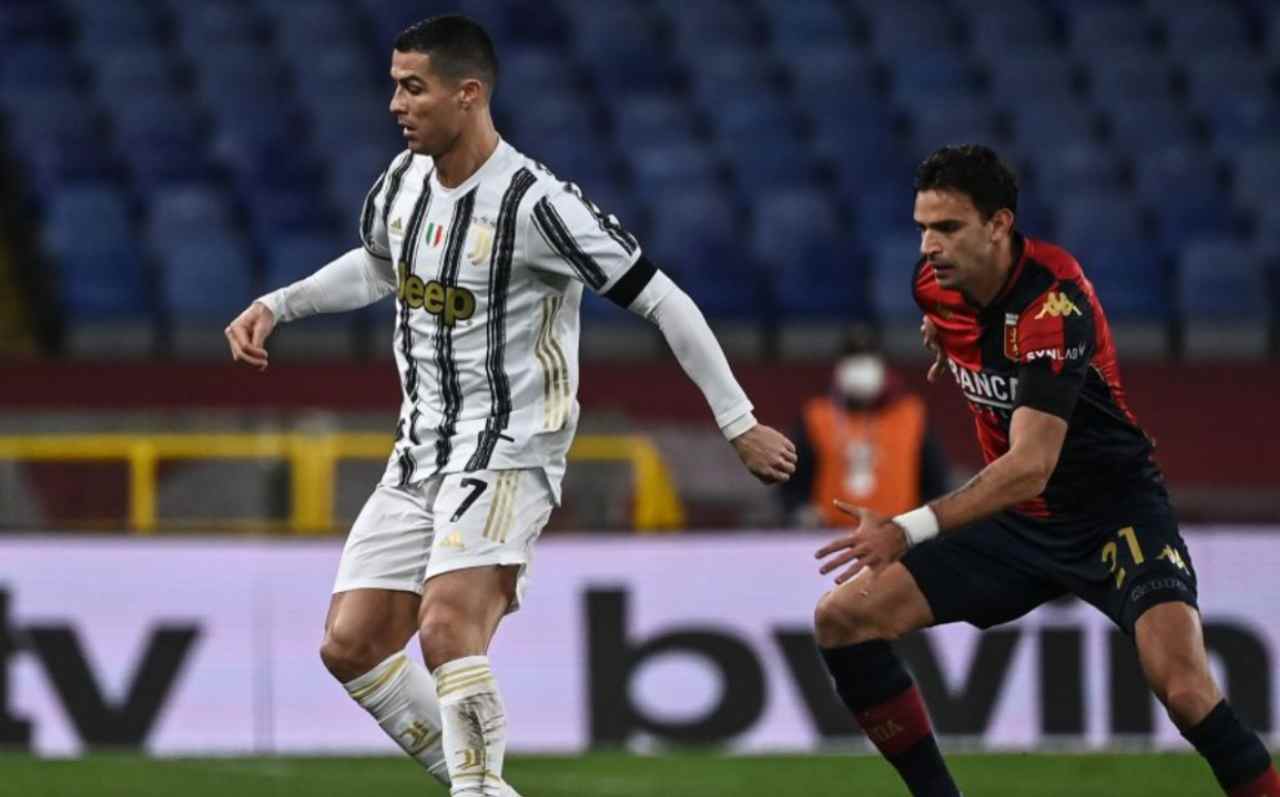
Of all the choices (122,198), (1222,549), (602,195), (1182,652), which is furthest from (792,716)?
(122,198)

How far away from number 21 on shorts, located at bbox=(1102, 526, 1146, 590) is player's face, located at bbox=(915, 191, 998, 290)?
2.57ft

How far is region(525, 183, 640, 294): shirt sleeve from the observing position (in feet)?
19.7

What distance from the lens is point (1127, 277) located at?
1434 centimetres

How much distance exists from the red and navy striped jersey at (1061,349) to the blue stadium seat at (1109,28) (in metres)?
10.3

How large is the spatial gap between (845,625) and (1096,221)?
872 cm

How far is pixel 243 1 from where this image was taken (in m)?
16.7

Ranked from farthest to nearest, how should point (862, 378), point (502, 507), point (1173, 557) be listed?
point (862, 378), point (1173, 557), point (502, 507)

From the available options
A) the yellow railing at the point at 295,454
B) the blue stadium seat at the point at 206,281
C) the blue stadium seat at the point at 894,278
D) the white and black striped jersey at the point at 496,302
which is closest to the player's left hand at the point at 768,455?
the white and black striped jersey at the point at 496,302

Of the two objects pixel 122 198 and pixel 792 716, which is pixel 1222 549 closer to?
pixel 792 716

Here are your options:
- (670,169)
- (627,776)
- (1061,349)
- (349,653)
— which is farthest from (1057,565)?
(670,169)

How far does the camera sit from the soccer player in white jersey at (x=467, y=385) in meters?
5.98

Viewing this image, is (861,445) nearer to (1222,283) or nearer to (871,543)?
(1222,283)

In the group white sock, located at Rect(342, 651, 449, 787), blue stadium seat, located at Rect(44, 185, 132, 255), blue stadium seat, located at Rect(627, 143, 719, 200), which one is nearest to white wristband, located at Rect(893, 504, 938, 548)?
white sock, located at Rect(342, 651, 449, 787)

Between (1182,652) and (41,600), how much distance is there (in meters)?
5.63
